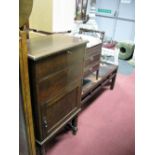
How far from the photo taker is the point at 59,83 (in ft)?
4.44

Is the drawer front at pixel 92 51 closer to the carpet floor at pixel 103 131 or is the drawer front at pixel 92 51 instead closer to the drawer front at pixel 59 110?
the drawer front at pixel 59 110

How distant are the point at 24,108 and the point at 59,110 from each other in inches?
17.9

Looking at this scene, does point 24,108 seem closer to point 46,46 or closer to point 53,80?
point 53,80

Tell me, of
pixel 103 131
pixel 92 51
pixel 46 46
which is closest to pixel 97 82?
pixel 92 51

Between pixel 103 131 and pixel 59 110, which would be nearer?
pixel 59 110

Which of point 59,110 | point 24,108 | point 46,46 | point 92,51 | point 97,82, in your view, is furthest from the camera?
point 97,82

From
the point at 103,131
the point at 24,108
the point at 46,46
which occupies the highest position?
the point at 46,46

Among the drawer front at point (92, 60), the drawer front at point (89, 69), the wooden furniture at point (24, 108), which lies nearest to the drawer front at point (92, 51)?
the drawer front at point (92, 60)

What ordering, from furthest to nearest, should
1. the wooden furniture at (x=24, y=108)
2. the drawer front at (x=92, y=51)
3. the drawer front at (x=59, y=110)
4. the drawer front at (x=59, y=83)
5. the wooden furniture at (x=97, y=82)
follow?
the wooden furniture at (x=97, y=82)
the drawer front at (x=92, y=51)
the drawer front at (x=59, y=110)
the drawer front at (x=59, y=83)
the wooden furniture at (x=24, y=108)

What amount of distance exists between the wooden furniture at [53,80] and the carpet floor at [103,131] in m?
0.34

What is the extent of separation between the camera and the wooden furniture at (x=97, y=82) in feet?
7.21

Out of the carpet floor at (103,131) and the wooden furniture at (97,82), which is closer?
the carpet floor at (103,131)

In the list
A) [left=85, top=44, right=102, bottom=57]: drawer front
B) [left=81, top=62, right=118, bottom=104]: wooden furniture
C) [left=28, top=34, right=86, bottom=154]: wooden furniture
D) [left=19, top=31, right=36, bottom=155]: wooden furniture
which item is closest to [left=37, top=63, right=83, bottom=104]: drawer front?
[left=28, top=34, right=86, bottom=154]: wooden furniture
